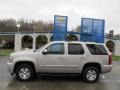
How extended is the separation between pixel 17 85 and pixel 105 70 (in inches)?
156

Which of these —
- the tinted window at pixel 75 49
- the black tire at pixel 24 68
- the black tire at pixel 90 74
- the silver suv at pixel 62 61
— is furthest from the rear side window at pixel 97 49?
the black tire at pixel 24 68

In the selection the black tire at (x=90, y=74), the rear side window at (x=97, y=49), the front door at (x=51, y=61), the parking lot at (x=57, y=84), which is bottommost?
the parking lot at (x=57, y=84)

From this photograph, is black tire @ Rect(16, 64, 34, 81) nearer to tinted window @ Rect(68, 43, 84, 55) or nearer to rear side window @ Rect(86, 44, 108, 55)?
tinted window @ Rect(68, 43, 84, 55)

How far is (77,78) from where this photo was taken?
11.1 m

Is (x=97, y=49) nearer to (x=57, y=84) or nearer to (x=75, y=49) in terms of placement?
(x=75, y=49)

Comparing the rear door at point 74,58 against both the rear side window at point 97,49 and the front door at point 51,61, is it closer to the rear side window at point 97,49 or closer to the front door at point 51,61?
the front door at point 51,61

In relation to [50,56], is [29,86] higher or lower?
lower

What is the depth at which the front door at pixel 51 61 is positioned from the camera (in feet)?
32.7

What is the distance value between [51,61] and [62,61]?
481 mm

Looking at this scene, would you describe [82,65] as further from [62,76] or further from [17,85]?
[17,85]

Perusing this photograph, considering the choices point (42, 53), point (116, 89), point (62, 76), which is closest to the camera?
point (116, 89)

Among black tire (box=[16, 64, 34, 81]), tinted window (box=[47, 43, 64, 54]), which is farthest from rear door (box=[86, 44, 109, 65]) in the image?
black tire (box=[16, 64, 34, 81])

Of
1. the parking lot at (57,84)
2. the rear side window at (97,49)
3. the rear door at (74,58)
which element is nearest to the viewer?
the parking lot at (57,84)

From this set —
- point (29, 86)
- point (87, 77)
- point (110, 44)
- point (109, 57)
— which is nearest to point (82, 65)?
point (87, 77)
